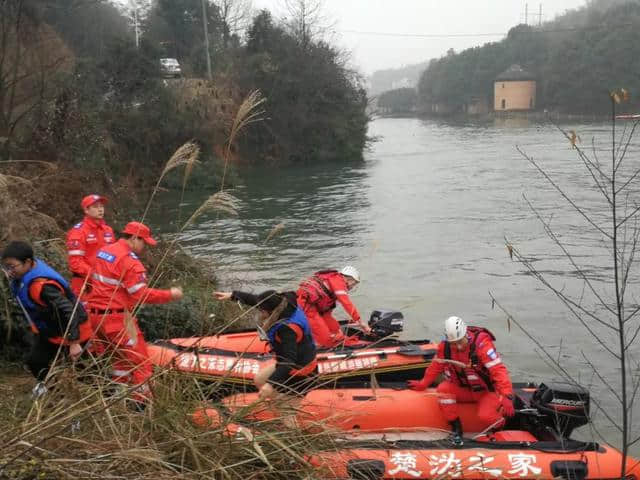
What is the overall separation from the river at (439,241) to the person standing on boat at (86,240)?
122 centimetres

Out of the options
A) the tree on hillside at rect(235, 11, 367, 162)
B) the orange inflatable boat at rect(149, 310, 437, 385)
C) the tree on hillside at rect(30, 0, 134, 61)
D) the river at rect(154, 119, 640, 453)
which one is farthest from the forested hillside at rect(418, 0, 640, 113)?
the orange inflatable boat at rect(149, 310, 437, 385)

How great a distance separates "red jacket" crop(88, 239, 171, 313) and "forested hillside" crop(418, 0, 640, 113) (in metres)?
35.3

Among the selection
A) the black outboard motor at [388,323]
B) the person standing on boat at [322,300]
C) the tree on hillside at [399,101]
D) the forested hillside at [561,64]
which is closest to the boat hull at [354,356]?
the black outboard motor at [388,323]

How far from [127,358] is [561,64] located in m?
58.2

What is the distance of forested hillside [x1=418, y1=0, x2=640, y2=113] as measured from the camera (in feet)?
161

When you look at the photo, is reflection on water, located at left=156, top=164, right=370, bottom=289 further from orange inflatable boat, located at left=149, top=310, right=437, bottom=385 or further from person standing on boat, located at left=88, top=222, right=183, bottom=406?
person standing on boat, located at left=88, top=222, right=183, bottom=406

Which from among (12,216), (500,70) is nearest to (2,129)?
(12,216)

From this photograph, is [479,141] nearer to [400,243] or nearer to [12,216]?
[400,243]

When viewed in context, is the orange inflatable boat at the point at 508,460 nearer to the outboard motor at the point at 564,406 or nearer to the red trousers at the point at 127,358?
the outboard motor at the point at 564,406

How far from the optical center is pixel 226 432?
2.74 metres

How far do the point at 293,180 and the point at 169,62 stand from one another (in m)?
9.06

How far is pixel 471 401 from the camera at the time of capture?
5.39 metres

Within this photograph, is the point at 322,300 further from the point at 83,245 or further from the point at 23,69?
the point at 23,69

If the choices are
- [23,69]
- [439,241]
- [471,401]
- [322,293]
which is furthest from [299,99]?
[471,401]
